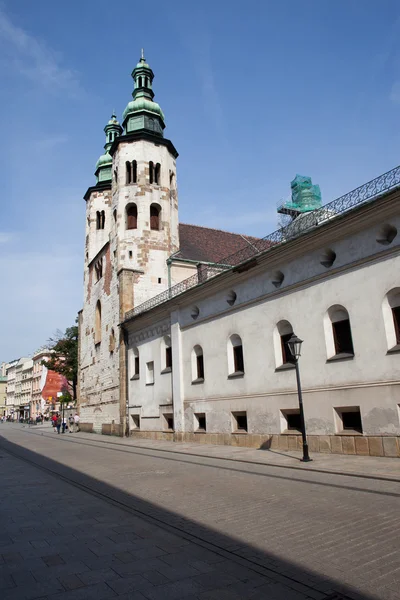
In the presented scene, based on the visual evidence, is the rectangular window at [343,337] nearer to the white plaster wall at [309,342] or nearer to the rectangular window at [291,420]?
the white plaster wall at [309,342]

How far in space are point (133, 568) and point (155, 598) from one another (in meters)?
0.89

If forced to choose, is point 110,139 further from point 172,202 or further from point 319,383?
point 319,383

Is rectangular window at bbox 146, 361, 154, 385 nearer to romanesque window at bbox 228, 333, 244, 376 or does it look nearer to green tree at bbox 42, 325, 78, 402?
romanesque window at bbox 228, 333, 244, 376

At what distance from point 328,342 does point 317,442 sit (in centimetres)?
326

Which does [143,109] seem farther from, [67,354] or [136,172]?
[67,354]

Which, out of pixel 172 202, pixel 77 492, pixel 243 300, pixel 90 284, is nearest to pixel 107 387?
pixel 90 284

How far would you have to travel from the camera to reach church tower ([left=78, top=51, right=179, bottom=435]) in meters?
31.6

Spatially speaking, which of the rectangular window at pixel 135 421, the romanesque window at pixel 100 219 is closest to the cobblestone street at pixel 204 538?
the rectangular window at pixel 135 421

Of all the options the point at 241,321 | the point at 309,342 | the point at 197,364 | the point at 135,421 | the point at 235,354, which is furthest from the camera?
the point at 135,421

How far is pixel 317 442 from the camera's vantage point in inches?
586

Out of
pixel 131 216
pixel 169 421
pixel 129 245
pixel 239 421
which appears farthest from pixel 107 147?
pixel 239 421

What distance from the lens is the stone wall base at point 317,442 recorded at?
503 inches

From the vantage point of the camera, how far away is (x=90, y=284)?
134 feet

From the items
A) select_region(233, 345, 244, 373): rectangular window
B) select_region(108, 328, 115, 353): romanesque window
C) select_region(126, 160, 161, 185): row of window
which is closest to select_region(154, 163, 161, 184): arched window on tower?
select_region(126, 160, 161, 185): row of window
